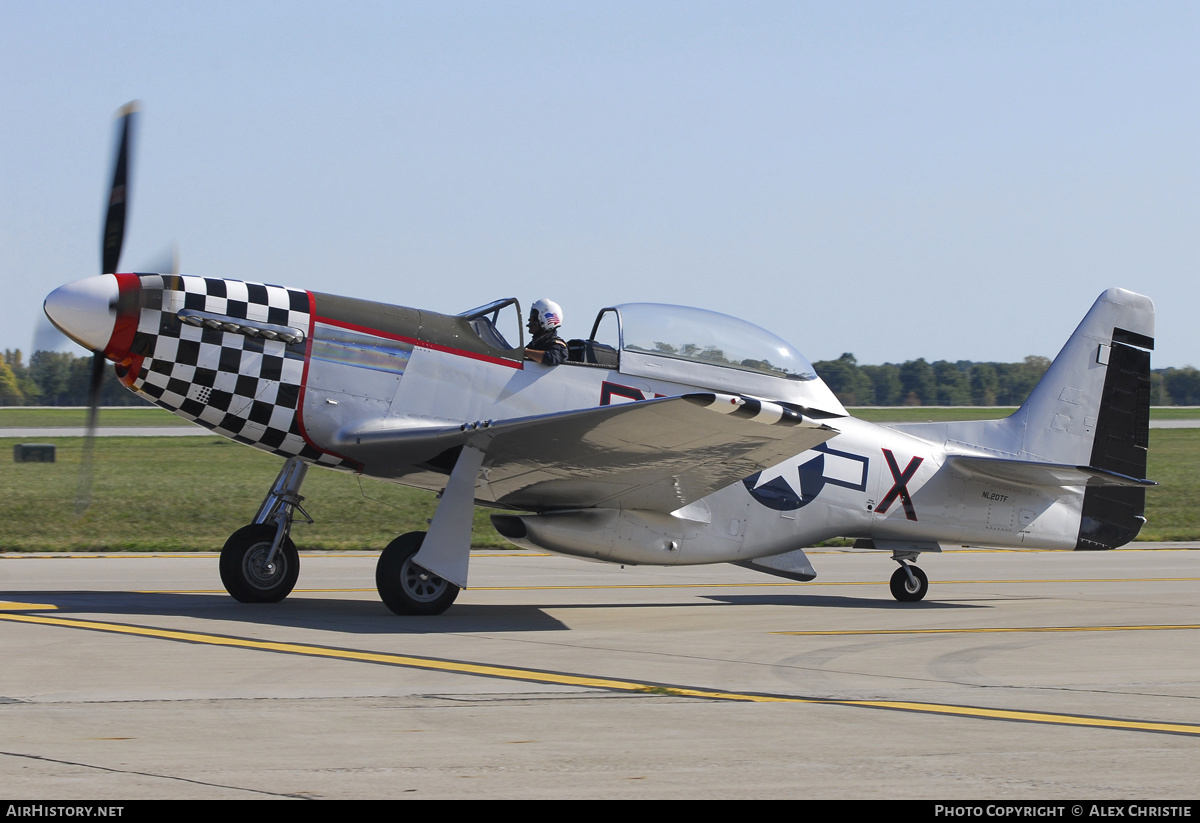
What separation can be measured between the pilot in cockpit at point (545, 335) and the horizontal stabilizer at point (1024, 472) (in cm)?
442

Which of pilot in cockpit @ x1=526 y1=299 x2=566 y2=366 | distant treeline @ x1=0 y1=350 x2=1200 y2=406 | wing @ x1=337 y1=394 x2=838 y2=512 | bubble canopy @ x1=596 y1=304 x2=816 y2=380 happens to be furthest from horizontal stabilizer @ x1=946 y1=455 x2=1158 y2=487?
distant treeline @ x1=0 y1=350 x2=1200 y2=406

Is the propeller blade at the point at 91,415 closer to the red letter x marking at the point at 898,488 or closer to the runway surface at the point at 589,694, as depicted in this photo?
the runway surface at the point at 589,694

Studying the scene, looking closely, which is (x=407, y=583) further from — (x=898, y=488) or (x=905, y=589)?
(x=905, y=589)

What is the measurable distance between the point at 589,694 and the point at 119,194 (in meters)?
6.48

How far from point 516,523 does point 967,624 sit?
13.9ft

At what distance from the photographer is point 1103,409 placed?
1350 cm

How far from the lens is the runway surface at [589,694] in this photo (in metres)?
4.95

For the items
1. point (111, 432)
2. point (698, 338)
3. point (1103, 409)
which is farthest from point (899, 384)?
point (698, 338)

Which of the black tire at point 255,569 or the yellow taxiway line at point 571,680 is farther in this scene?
the black tire at point 255,569

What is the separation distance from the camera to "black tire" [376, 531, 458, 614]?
34.1 feet

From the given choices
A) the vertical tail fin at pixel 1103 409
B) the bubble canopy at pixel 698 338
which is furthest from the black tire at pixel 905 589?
the bubble canopy at pixel 698 338

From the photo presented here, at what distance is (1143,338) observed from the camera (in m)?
13.7

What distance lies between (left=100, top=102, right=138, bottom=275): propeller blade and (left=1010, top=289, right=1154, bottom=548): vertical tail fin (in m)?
9.37
